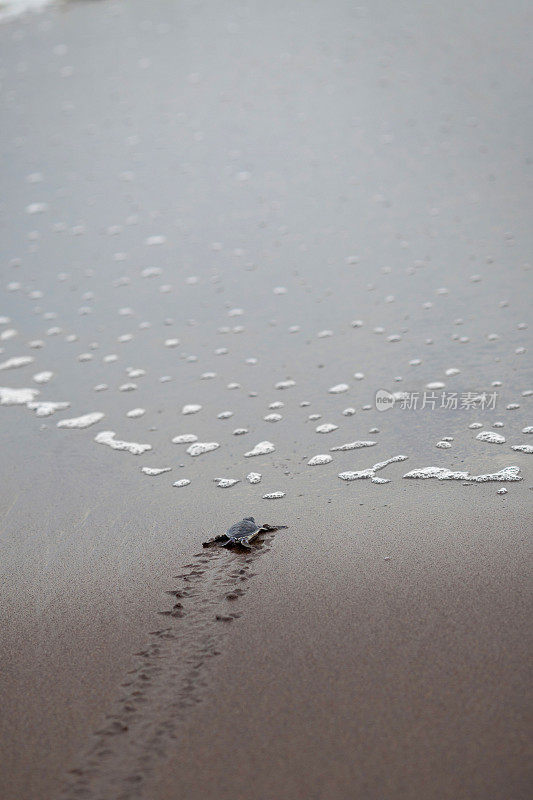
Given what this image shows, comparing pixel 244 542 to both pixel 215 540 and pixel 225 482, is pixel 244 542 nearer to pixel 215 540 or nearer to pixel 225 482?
pixel 215 540

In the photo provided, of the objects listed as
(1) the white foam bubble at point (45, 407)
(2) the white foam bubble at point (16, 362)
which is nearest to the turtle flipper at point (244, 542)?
(1) the white foam bubble at point (45, 407)

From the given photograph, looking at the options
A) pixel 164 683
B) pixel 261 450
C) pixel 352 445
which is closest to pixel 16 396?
pixel 261 450

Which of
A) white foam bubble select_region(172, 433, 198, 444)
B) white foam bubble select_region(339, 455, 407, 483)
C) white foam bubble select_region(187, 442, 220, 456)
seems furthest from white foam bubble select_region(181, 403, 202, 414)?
white foam bubble select_region(339, 455, 407, 483)

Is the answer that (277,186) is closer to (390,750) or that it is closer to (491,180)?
(491,180)

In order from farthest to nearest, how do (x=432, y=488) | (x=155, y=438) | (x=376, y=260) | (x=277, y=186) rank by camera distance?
(x=277, y=186) → (x=376, y=260) → (x=155, y=438) → (x=432, y=488)

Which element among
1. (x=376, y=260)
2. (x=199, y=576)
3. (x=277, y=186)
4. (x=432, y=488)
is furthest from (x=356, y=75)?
(x=199, y=576)
